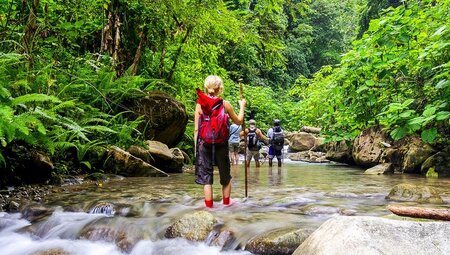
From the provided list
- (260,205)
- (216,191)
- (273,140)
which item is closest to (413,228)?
(260,205)

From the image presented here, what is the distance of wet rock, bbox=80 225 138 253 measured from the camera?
4488 millimetres

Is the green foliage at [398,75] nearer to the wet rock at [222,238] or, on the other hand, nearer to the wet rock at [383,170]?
the wet rock at [383,170]

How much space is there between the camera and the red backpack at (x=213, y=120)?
523 centimetres

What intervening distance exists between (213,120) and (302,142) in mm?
19415

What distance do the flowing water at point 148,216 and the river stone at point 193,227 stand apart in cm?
8

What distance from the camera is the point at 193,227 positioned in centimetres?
446

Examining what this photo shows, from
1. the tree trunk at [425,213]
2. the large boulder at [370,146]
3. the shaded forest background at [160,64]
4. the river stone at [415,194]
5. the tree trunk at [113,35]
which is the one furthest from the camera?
the large boulder at [370,146]

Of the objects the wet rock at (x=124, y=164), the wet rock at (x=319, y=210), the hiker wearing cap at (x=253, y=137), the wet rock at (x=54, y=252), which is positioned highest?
the hiker wearing cap at (x=253, y=137)

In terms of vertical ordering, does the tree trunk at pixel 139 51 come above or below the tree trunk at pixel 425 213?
above

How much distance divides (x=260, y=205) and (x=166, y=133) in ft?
21.5

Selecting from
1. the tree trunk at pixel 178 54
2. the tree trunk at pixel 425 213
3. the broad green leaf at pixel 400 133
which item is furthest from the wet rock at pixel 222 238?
the tree trunk at pixel 178 54

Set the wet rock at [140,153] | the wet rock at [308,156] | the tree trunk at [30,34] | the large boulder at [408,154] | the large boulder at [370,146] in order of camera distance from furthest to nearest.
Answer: the wet rock at [308,156] → the large boulder at [370,146] → the large boulder at [408,154] → the wet rock at [140,153] → the tree trunk at [30,34]

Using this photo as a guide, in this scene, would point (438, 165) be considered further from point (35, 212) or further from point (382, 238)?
point (35, 212)

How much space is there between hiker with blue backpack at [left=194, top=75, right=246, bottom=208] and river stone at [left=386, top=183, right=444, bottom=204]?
2761 millimetres
